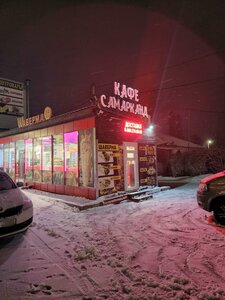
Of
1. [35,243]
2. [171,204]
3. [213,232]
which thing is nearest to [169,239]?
[213,232]

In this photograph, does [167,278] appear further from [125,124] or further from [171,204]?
[125,124]

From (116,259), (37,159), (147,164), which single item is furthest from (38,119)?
(116,259)

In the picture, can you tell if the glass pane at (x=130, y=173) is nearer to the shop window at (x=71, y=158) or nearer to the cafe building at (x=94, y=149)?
the cafe building at (x=94, y=149)

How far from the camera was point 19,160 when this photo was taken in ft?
53.0

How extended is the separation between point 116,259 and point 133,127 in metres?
8.65

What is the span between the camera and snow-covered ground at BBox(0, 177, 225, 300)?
356cm

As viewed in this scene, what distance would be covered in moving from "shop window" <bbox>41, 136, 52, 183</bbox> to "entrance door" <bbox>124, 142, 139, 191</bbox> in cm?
398

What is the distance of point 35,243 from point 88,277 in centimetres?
219

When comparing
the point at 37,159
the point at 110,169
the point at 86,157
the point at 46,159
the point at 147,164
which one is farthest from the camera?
the point at 37,159

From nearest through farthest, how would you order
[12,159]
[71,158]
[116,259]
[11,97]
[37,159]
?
1. [116,259]
2. [71,158]
3. [37,159]
4. [12,159]
5. [11,97]

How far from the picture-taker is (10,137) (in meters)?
17.3

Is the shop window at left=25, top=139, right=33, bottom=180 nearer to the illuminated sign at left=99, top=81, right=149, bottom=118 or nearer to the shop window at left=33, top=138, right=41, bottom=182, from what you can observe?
the shop window at left=33, top=138, right=41, bottom=182

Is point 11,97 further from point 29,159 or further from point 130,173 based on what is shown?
point 130,173

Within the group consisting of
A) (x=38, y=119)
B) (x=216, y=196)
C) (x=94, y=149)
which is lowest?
(x=216, y=196)
